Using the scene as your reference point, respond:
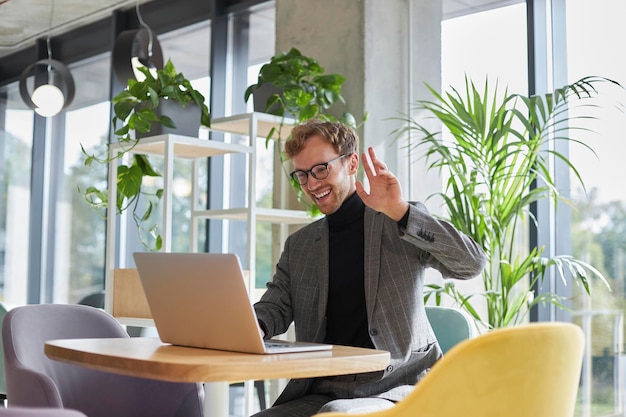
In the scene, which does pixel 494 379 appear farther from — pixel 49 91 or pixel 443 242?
pixel 49 91

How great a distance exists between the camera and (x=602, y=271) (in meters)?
3.51

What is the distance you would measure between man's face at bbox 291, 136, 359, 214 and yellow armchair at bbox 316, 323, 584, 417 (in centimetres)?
101

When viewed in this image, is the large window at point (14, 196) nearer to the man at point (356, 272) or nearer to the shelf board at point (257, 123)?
the shelf board at point (257, 123)

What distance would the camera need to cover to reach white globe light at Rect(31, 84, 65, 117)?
5.23m

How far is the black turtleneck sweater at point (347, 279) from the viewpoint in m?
2.44

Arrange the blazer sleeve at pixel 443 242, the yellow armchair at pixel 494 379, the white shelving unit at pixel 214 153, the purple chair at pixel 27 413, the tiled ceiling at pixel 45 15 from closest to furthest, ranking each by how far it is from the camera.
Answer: the purple chair at pixel 27 413, the yellow armchair at pixel 494 379, the blazer sleeve at pixel 443 242, the white shelving unit at pixel 214 153, the tiled ceiling at pixel 45 15

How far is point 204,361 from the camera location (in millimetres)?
1697

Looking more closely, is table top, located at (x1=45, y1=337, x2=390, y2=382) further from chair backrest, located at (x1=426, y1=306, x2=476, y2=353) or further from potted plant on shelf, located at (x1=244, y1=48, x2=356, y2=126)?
potted plant on shelf, located at (x1=244, y1=48, x2=356, y2=126)

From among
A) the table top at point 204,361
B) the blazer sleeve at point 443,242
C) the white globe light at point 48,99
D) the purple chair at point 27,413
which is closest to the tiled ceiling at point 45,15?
the white globe light at point 48,99

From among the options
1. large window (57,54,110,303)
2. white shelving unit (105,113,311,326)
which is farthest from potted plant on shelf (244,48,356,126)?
large window (57,54,110,303)

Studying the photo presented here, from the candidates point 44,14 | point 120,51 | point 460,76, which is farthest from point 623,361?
point 44,14

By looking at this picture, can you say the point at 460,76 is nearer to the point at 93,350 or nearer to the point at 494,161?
the point at 494,161

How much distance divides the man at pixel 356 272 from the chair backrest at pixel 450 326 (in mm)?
247

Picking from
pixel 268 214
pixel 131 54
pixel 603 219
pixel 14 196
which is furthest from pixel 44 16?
pixel 603 219
